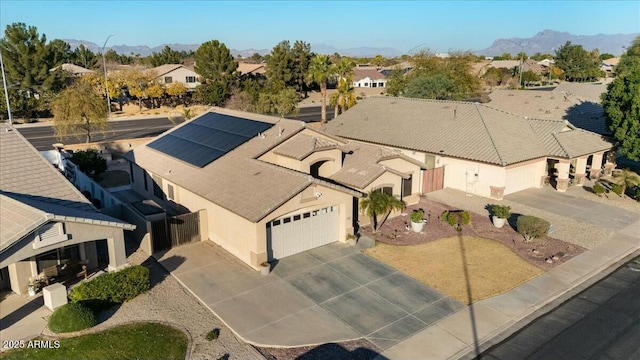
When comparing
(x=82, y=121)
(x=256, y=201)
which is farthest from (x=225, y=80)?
(x=256, y=201)

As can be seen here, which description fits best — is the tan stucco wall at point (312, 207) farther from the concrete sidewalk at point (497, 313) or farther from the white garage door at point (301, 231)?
the concrete sidewalk at point (497, 313)

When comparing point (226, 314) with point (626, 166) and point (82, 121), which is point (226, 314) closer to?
point (82, 121)

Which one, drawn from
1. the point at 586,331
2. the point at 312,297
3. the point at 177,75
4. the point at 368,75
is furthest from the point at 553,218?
the point at 368,75

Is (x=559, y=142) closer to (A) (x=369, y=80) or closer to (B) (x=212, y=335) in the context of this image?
(B) (x=212, y=335)

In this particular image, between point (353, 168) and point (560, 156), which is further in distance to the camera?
point (560, 156)

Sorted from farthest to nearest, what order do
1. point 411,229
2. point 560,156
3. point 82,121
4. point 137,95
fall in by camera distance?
point 137,95, point 82,121, point 560,156, point 411,229

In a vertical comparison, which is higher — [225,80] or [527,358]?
[225,80]
